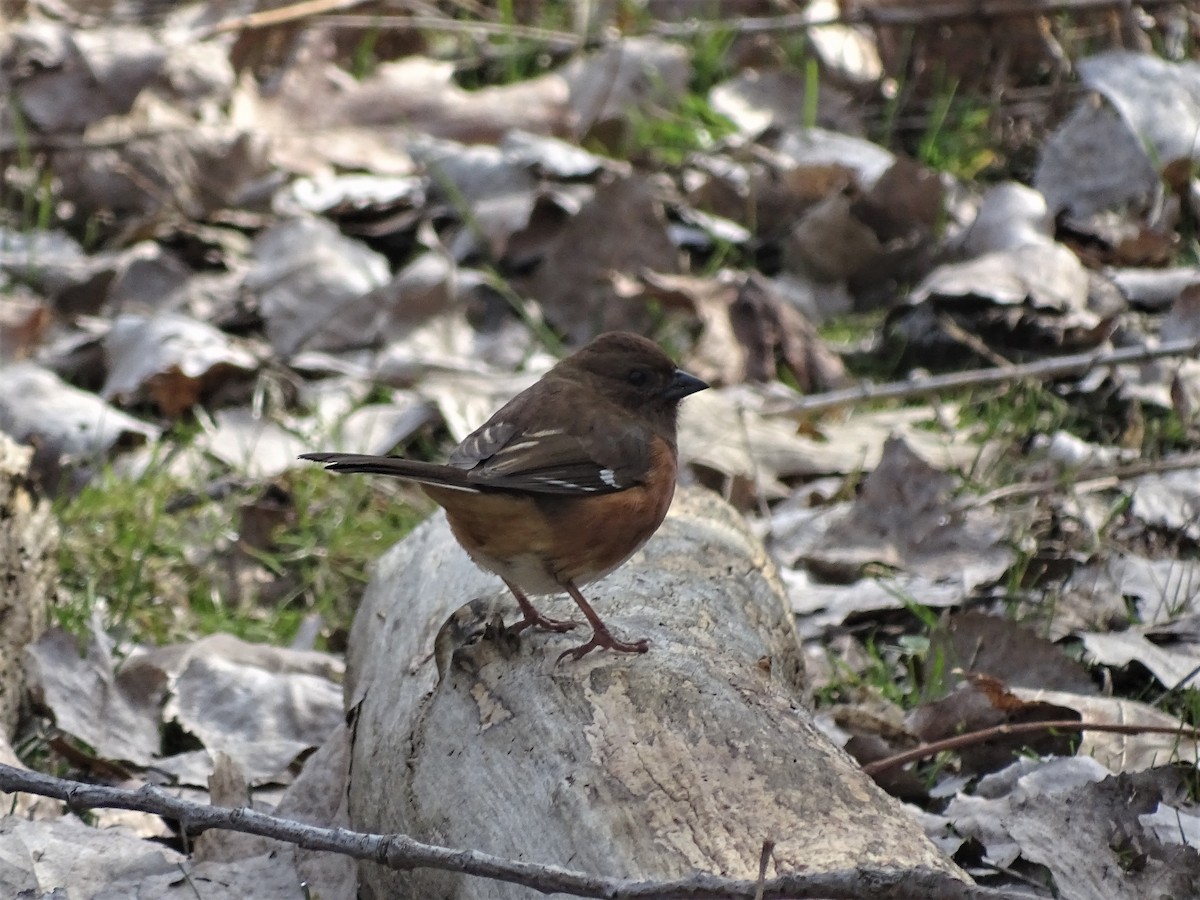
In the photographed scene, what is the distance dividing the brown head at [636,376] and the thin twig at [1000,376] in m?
1.14

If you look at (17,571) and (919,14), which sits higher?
(919,14)

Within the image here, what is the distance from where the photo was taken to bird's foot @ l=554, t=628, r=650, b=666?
2.65 meters

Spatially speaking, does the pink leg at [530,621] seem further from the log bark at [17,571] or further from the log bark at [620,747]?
the log bark at [17,571]

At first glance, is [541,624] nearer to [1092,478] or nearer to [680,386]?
[680,386]

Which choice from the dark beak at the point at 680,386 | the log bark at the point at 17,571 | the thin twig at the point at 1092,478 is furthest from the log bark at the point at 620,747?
the thin twig at the point at 1092,478

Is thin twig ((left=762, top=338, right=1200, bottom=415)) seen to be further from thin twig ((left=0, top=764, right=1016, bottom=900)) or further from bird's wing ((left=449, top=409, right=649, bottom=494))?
thin twig ((left=0, top=764, right=1016, bottom=900))

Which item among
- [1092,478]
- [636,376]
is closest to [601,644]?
[636,376]

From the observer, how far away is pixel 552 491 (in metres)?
3.04

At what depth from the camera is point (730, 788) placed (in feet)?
7.51

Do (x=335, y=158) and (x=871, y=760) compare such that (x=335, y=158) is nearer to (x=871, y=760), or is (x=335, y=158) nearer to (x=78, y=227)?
(x=78, y=227)

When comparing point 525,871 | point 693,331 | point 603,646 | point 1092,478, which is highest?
point 525,871

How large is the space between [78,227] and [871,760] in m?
4.42

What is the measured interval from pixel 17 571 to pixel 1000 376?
284cm

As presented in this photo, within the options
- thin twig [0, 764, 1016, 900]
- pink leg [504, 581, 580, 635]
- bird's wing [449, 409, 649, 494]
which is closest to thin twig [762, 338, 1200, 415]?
bird's wing [449, 409, 649, 494]
